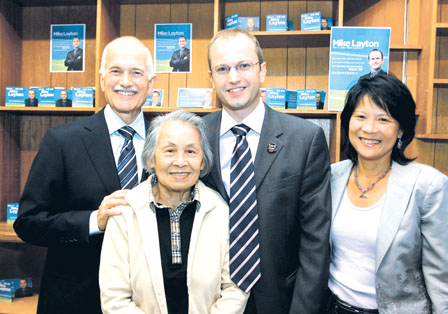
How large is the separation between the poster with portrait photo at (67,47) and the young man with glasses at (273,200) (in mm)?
1959

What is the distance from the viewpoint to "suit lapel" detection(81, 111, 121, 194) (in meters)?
1.64

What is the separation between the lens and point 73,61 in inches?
126

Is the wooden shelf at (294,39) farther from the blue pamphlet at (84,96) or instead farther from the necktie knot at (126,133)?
the necktie knot at (126,133)

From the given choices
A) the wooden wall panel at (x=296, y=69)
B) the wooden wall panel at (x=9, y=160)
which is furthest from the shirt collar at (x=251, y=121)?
the wooden wall panel at (x=9, y=160)

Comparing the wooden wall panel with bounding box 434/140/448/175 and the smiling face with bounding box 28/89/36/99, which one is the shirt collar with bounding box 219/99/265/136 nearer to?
the smiling face with bounding box 28/89/36/99

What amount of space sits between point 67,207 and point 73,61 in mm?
1906

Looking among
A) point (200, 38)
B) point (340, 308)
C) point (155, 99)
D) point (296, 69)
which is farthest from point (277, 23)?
point (340, 308)

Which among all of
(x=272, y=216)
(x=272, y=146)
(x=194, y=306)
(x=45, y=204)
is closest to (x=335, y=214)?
(x=272, y=216)

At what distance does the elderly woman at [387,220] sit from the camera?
1.44 metres

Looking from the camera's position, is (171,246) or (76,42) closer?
(171,246)

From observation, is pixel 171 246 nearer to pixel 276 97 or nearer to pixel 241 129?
pixel 241 129

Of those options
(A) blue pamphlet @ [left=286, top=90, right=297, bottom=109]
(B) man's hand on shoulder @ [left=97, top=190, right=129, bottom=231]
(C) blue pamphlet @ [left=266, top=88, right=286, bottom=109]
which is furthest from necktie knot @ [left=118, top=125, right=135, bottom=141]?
(A) blue pamphlet @ [left=286, top=90, right=297, bottom=109]

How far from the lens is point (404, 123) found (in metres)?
1.55

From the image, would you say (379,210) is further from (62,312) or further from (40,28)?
(40,28)
